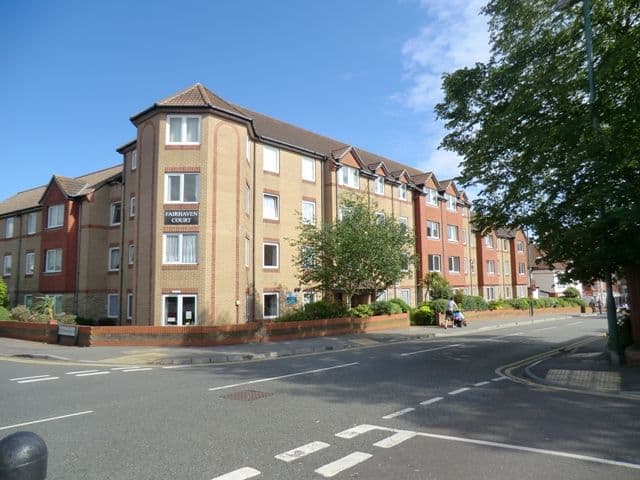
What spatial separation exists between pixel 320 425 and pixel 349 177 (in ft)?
89.4

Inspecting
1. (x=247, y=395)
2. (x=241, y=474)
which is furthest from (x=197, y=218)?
(x=241, y=474)

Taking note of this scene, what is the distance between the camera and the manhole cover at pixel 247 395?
8.96m

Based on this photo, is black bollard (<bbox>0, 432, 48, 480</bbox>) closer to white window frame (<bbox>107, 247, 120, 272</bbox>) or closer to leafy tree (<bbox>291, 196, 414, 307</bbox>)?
leafy tree (<bbox>291, 196, 414, 307</bbox>)

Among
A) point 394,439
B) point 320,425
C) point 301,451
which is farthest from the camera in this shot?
point 320,425

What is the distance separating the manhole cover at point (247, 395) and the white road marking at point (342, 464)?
11.9 ft

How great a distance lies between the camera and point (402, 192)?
38.6 m

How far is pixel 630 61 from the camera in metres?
12.7

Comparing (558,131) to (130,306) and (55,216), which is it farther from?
(55,216)

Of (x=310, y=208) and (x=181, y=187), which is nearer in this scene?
(x=181, y=187)

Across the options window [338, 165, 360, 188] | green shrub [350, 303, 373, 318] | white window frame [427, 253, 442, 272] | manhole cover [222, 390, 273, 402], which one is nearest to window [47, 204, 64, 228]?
window [338, 165, 360, 188]

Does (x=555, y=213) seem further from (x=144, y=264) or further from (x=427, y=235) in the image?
(x=427, y=235)

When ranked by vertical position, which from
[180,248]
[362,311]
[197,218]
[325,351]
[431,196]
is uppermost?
[431,196]

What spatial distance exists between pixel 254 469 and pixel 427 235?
36640mm

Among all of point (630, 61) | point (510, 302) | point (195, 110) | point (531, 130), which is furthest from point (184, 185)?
point (510, 302)
